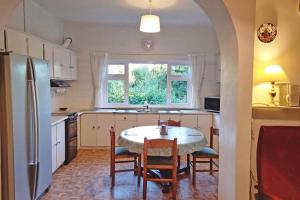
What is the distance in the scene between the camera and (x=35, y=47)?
3.73m

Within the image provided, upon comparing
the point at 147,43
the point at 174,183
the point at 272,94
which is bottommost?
the point at 174,183

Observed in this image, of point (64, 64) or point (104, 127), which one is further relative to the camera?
point (104, 127)

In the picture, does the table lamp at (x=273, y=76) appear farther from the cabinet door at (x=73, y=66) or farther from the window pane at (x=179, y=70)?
the cabinet door at (x=73, y=66)

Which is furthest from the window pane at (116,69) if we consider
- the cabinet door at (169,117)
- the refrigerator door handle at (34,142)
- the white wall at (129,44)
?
the refrigerator door handle at (34,142)

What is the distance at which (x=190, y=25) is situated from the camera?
5906 mm

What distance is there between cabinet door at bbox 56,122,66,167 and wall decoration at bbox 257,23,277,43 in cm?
321

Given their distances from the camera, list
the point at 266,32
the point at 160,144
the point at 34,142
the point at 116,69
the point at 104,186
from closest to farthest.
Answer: the point at 266,32 < the point at 34,142 < the point at 160,144 < the point at 104,186 < the point at 116,69

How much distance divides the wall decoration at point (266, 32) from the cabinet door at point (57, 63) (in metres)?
3.44

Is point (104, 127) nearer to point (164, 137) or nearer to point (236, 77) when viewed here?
point (164, 137)

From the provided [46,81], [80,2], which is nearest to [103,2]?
[80,2]

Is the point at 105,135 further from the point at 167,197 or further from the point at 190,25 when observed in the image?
the point at 190,25

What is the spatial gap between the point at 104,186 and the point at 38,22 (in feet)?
9.55

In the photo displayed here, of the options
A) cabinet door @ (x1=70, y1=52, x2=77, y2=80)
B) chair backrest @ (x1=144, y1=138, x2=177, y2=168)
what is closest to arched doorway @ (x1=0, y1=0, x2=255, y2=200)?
chair backrest @ (x1=144, y1=138, x2=177, y2=168)

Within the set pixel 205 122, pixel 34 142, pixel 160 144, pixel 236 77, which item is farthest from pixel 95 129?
pixel 236 77
